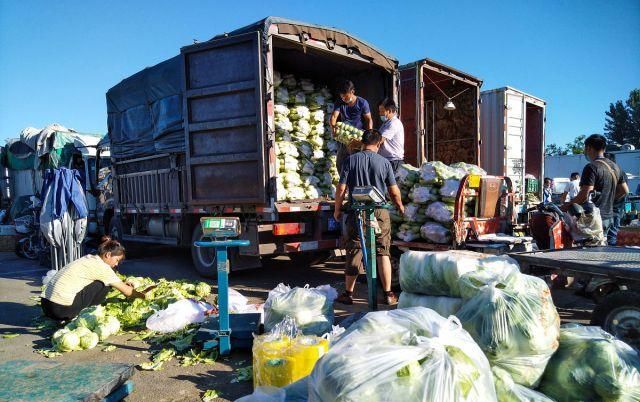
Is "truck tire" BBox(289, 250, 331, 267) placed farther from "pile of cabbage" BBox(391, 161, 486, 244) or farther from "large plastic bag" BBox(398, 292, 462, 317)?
"large plastic bag" BBox(398, 292, 462, 317)

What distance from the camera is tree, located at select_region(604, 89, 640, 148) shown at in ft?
151

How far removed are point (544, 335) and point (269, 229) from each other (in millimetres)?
4157

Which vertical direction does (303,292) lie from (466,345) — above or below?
below

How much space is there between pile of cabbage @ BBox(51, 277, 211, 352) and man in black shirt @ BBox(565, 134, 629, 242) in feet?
16.1

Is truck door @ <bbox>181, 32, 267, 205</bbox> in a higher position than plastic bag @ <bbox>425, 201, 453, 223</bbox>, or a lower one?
higher

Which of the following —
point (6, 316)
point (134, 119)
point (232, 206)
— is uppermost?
point (134, 119)

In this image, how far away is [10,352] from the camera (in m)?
4.04

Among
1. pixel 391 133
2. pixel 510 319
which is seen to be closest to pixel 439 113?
pixel 391 133

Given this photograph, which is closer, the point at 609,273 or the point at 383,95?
the point at 609,273

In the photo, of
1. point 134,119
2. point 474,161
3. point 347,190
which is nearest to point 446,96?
point 474,161

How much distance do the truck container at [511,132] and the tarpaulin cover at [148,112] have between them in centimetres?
775

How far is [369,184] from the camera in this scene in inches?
188

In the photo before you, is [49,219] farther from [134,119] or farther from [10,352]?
[10,352]

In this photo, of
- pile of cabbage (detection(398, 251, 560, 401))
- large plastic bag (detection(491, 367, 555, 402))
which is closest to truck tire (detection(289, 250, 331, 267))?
pile of cabbage (detection(398, 251, 560, 401))
